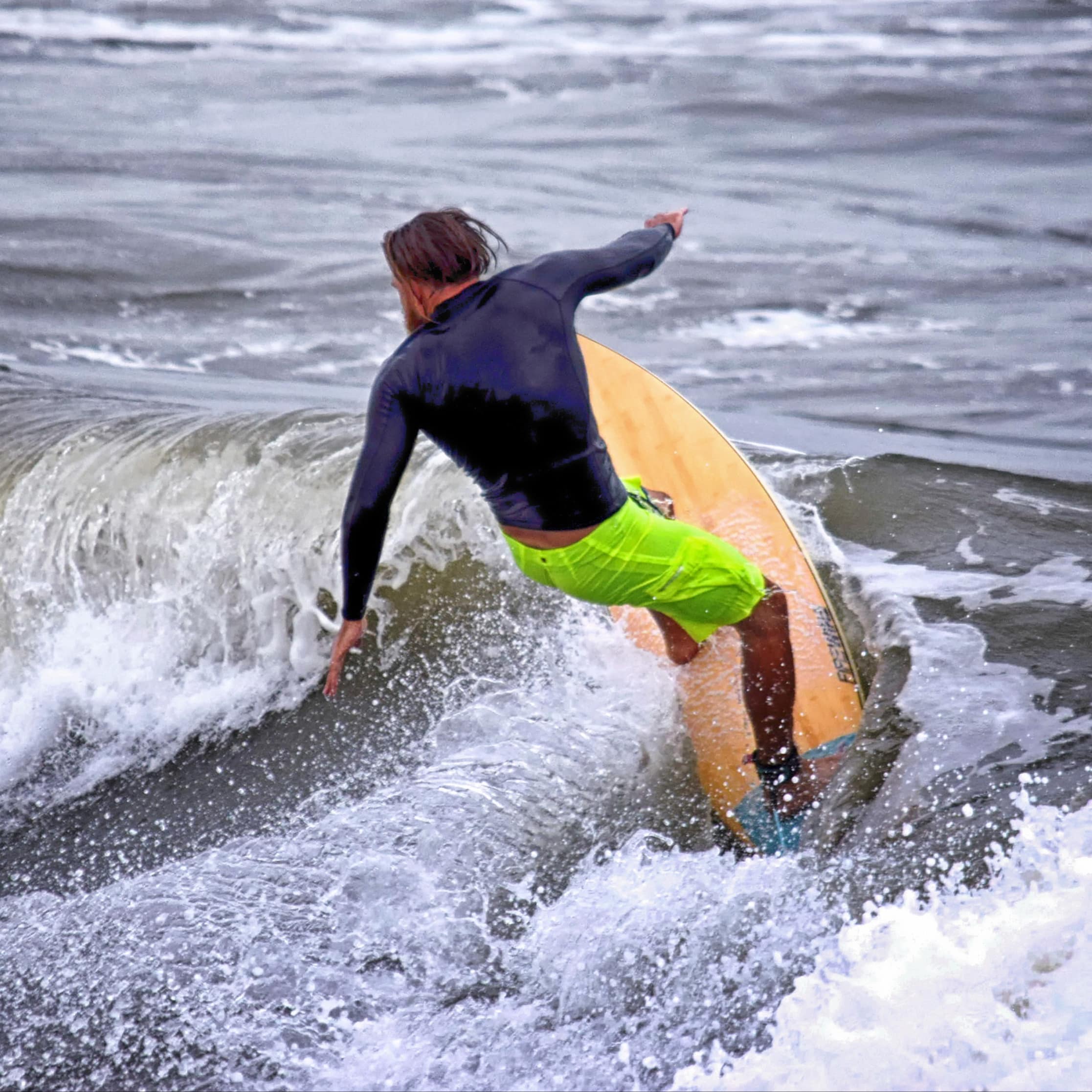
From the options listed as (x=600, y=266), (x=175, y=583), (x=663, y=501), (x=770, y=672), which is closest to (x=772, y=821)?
(x=770, y=672)

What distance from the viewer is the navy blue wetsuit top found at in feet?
9.94

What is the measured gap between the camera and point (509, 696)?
442cm

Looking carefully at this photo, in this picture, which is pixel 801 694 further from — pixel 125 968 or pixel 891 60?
pixel 891 60

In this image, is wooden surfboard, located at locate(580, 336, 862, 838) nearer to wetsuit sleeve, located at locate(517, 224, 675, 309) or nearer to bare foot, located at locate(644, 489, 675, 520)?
bare foot, located at locate(644, 489, 675, 520)

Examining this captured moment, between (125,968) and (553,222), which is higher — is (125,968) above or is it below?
below

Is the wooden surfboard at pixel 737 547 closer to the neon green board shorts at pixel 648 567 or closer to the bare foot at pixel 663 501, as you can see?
the bare foot at pixel 663 501

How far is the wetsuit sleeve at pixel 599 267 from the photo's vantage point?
3178 mm

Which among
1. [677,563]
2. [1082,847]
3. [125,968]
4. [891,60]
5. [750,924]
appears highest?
[891,60]

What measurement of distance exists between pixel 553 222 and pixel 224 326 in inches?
141

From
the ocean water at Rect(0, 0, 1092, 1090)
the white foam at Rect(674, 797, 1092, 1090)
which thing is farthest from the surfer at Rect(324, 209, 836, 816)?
the white foam at Rect(674, 797, 1092, 1090)

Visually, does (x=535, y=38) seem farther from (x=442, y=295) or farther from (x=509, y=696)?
(x=442, y=295)

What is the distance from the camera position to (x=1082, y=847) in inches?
112

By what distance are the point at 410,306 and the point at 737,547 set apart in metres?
1.80

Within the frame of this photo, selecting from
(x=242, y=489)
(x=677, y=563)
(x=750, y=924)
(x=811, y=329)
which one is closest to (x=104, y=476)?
(x=242, y=489)
